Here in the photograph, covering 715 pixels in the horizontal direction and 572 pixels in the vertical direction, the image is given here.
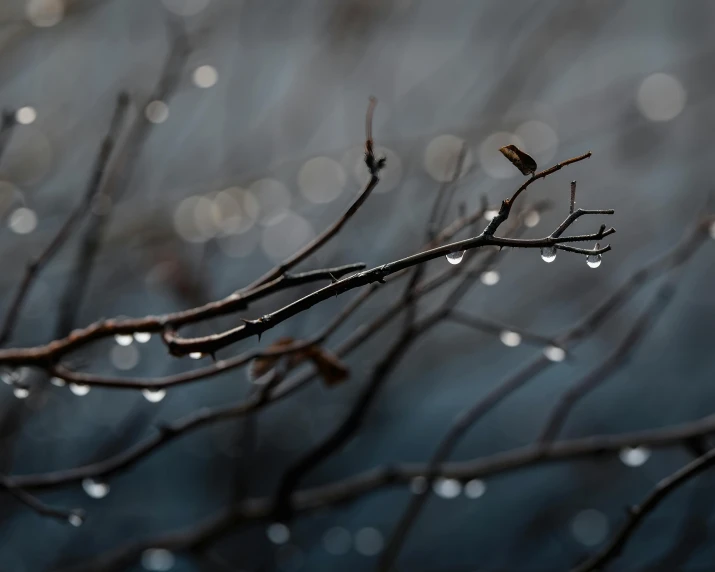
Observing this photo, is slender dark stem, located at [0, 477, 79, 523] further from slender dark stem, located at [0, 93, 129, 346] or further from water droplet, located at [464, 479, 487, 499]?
water droplet, located at [464, 479, 487, 499]

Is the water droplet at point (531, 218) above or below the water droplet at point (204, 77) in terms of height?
below

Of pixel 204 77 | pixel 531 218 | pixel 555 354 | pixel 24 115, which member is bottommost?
pixel 555 354

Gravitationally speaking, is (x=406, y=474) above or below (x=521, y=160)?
below

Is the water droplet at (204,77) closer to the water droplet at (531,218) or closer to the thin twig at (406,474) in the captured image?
the water droplet at (531,218)

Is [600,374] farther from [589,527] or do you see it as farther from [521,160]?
[589,527]

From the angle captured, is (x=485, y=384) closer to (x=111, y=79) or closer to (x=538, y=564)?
(x=538, y=564)

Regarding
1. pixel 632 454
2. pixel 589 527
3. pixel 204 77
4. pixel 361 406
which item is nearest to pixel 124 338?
pixel 361 406

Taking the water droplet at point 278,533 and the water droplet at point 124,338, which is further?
the water droplet at point 278,533

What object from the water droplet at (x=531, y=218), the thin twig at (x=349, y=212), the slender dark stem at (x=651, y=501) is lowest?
the slender dark stem at (x=651, y=501)

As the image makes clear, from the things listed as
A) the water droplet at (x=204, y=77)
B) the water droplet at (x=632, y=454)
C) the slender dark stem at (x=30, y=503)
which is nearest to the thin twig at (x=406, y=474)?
the water droplet at (x=632, y=454)

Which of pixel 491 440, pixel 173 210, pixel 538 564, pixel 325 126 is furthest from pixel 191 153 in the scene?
pixel 538 564
